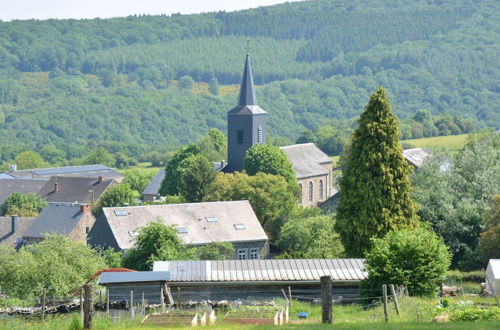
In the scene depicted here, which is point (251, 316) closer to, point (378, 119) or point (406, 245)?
point (406, 245)

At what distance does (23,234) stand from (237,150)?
114ft

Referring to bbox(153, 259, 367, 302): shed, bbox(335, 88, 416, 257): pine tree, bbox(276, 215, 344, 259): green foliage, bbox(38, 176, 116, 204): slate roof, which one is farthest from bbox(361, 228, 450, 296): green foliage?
bbox(38, 176, 116, 204): slate roof

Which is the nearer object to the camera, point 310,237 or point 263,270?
point 263,270

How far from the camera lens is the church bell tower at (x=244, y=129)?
10756cm

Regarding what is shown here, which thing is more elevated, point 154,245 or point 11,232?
point 11,232

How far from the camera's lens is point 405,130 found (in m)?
178

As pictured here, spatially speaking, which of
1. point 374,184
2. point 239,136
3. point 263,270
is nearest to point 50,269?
point 263,270

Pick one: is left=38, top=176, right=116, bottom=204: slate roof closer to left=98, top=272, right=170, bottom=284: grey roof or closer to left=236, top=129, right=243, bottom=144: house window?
A: left=236, top=129, right=243, bottom=144: house window

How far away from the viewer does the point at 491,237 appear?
4925cm

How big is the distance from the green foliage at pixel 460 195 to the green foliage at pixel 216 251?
10.7 m

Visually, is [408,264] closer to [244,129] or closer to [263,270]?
[263,270]

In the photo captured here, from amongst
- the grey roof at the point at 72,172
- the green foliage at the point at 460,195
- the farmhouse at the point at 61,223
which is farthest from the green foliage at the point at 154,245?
the grey roof at the point at 72,172

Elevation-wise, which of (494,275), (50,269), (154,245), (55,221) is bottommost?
(494,275)

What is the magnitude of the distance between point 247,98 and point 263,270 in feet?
248
